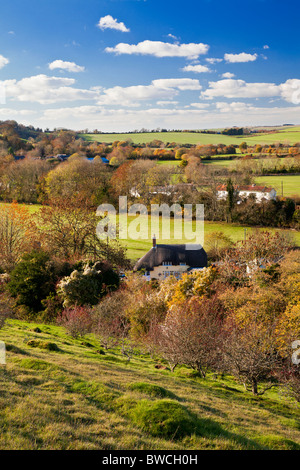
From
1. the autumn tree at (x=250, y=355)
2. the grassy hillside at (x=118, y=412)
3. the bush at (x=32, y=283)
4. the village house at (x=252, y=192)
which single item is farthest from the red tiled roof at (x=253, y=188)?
the grassy hillside at (x=118, y=412)

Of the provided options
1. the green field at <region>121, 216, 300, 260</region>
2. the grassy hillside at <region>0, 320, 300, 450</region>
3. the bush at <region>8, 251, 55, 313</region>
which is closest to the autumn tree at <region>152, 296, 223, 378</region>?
the grassy hillside at <region>0, 320, 300, 450</region>

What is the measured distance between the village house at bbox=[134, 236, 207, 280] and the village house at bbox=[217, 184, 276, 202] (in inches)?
1049

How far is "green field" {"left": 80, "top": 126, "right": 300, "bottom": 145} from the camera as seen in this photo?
381 ft

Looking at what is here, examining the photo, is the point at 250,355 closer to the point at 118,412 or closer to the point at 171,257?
the point at 118,412

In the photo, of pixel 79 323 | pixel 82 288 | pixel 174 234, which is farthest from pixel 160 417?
pixel 174 234

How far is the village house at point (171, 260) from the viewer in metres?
42.0

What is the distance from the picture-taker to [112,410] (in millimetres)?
9844

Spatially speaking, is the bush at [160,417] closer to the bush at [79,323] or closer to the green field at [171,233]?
the bush at [79,323]

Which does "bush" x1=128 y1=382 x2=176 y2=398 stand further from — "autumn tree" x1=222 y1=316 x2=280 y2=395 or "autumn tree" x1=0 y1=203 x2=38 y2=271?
"autumn tree" x1=0 y1=203 x2=38 y2=271

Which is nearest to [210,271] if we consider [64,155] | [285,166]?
[285,166]

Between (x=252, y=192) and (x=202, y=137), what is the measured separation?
7448 centimetres

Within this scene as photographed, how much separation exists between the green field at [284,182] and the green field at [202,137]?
102 ft

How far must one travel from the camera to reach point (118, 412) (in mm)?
9680
